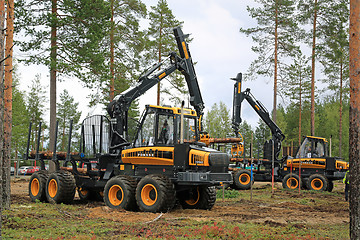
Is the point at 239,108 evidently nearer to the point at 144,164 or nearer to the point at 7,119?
the point at 144,164

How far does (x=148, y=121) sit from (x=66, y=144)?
171 inches

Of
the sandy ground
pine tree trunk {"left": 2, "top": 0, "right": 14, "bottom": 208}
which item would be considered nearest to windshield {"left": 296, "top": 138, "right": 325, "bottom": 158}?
the sandy ground

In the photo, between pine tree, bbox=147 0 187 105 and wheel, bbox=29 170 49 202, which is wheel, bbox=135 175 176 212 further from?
pine tree, bbox=147 0 187 105

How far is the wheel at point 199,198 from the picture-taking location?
45.7 feet

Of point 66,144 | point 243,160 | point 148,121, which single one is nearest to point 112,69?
point 243,160

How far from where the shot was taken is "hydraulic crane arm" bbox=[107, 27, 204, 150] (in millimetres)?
15023

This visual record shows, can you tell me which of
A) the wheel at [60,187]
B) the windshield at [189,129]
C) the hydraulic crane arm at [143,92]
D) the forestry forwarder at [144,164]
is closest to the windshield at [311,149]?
the hydraulic crane arm at [143,92]

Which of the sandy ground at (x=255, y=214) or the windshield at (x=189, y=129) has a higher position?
the windshield at (x=189, y=129)

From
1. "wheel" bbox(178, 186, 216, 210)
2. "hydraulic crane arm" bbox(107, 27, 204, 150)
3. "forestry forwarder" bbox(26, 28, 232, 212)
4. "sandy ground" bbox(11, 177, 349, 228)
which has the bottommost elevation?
"sandy ground" bbox(11, 177, 349, 228)

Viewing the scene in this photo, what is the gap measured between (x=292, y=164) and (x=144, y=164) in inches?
523

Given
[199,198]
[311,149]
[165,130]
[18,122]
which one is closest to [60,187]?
[165,130]

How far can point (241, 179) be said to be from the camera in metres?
23.5

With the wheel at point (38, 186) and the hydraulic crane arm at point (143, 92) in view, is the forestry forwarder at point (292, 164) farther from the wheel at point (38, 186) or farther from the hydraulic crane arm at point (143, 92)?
the wheel at point (38, 186)

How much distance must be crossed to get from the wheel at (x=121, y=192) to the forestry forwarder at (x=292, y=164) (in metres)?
11.0
